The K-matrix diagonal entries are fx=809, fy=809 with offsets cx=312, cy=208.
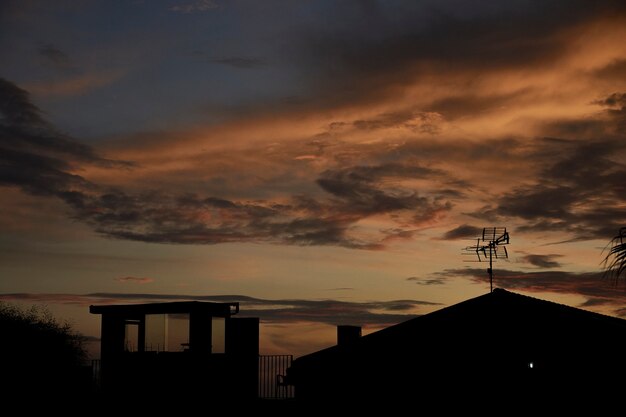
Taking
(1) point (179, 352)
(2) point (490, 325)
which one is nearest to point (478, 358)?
(2) point (490, 325)

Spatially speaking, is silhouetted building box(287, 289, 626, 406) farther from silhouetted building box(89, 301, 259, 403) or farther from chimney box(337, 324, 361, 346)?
silhouetted building box(89, 301, 259, 403)

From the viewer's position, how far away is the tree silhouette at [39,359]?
28328 millimetres

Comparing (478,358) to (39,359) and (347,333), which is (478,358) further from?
(39,359)

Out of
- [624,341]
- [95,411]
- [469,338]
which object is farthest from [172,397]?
[624,341]

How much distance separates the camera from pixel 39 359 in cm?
2955

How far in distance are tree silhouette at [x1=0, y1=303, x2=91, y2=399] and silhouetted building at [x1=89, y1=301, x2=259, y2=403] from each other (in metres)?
1.15

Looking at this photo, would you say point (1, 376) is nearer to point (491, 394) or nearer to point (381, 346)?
point (381, 346)

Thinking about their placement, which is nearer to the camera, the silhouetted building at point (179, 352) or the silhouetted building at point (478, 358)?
the silhouetted building at point (478, 358)

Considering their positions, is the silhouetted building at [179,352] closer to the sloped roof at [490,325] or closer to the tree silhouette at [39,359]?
the tree silhouette at [39,359]

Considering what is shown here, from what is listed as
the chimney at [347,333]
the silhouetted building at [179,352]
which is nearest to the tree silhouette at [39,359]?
the silhouetted building at [179,352]

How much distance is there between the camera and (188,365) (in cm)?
3000

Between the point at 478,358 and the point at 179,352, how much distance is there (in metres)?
14.0

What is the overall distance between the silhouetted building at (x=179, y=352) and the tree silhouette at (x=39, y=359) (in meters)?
1.15

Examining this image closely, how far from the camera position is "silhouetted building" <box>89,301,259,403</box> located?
3005cm
